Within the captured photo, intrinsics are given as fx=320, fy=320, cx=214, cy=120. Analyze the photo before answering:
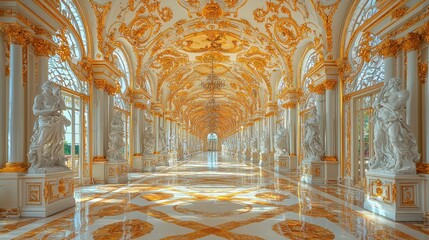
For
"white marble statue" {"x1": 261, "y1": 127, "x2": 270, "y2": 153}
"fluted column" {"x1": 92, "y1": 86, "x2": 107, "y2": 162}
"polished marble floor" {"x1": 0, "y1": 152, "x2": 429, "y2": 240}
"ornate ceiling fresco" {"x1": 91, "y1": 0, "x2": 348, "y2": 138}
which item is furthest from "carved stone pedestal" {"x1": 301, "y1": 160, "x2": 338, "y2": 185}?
"white marble statue" {"x1": 261, "y1": 127, "x2": 270, "y2": 153}

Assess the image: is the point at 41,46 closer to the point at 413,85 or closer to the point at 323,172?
the point at 413,85

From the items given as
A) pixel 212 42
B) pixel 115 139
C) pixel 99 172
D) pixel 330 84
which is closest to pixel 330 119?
pixel 330 84

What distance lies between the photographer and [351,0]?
428 inches

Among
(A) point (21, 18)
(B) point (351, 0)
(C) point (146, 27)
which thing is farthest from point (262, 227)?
(C) point (146, 27)

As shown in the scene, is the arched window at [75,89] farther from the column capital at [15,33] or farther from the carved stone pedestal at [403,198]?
the carved stone pedestal at [403,198]

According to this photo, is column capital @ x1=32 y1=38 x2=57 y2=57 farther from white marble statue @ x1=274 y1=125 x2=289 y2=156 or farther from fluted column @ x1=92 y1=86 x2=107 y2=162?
white marble statue @ x1=274 y1=125 x2=289 y2=156

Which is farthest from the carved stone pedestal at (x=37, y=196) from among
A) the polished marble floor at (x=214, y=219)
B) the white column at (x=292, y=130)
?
the white column at (x=292, y=130)

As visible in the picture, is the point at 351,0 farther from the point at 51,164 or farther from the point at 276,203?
the point at 51,164

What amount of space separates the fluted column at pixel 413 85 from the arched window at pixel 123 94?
11.2 meters

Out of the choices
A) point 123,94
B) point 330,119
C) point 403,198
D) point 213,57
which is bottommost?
point 403,198

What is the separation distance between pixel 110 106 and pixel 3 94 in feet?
20.4

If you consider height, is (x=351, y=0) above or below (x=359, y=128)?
above

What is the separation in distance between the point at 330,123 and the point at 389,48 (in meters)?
4.73

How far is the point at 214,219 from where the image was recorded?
6055mm
